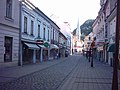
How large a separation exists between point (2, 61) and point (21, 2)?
7723mm

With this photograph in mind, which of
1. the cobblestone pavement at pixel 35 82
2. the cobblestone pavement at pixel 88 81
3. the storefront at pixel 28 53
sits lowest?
the cobblestone pavement at pixel 88 81

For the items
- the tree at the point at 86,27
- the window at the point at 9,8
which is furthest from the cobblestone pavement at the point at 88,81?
the tree at the point at 86,27

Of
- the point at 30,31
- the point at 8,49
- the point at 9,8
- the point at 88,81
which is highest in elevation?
the point at 9,8

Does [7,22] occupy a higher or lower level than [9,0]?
lower

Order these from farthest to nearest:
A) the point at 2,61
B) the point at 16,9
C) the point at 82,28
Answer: the point at 82,28 → the point at 16,9 → the point at 2,61

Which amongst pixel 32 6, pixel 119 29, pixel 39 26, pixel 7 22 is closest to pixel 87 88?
pixel 119 29

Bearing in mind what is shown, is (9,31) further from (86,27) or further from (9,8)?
(86,27)

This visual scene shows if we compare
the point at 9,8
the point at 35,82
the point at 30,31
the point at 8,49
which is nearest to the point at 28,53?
the point at 30,31

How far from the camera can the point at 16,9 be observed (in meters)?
25.9

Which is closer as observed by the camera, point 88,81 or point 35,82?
point 35,82

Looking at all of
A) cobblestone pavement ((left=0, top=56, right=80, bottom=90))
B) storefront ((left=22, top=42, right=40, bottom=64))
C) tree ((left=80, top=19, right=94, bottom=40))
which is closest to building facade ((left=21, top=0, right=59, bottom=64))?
storefront ((left=22, top=42, right=40, bottom=64))

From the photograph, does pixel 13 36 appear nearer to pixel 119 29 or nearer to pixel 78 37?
pixel 119 29

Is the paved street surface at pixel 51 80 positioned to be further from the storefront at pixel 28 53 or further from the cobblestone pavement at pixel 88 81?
the storefront at pixel 28 53

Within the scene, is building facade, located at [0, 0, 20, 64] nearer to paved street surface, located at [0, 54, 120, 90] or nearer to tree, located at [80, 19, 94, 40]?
paved street surface, located at [0, 54, 120, 90]
